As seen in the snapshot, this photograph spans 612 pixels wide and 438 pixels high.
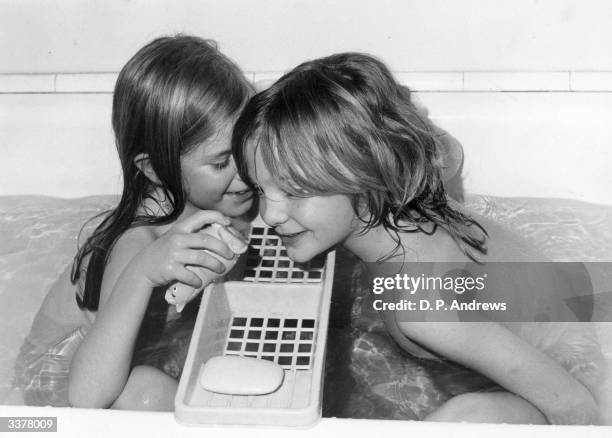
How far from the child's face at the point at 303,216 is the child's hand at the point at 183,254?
0.23 feet

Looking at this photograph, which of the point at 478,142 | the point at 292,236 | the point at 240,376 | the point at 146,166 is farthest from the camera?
the point at 478,142

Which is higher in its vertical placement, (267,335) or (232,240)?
(232,240)

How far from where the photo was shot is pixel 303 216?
3.17 ft

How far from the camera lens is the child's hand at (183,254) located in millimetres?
982

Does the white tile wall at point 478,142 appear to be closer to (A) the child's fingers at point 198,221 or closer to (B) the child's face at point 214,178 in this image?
(B) the child's face at point 214,178

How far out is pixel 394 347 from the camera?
1144mm

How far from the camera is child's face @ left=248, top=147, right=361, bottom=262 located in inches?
37.7

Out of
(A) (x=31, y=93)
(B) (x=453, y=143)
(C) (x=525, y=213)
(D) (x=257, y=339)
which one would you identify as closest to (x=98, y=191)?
(A) (x=31, y=93)

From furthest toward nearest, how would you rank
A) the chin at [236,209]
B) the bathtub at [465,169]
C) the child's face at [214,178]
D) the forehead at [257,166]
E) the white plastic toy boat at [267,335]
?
the bathtub at [465,169] < the chin at [236,209] < the child's face at [214,178] < the forehead at [257,166] < the white plastic toy boat at [267,335]

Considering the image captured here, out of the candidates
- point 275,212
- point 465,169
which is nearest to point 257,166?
point 275,212

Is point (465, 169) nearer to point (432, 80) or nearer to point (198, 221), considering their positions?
point (432, 80)

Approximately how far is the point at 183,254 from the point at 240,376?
0.17m

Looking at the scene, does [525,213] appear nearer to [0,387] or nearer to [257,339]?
[257,339]

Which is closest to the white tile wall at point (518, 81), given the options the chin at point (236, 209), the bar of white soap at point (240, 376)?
the chin at point (236, 209)
